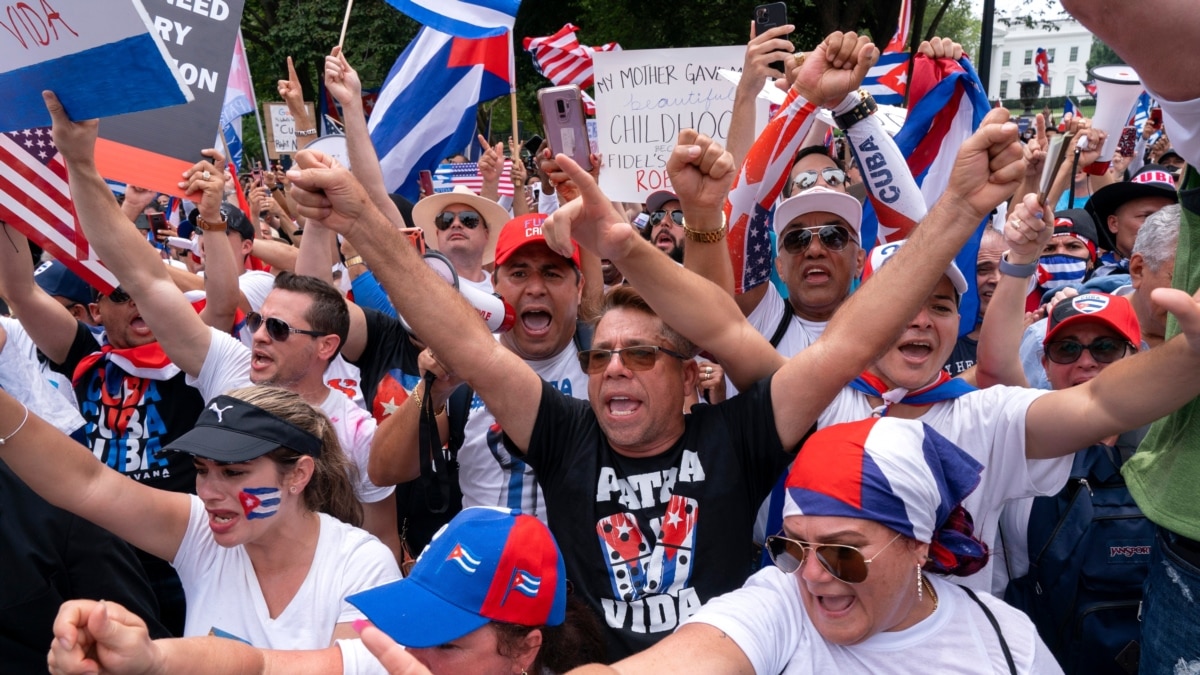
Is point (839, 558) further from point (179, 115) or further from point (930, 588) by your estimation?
point (179, 115)

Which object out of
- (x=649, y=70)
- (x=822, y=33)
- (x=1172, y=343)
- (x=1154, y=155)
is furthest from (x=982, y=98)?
(x=822, y=33)

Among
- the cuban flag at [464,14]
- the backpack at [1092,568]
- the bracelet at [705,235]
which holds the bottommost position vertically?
the backpack at [1092,568]

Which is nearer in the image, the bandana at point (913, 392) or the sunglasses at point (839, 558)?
the sunglasses at point (839, 558)

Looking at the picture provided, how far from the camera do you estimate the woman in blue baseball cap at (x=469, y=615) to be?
214cm

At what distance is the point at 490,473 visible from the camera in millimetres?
3186

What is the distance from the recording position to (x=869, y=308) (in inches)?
97.0

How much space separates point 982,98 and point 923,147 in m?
0.32

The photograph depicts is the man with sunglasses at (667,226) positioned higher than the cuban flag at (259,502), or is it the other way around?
the man with sunglasses at (667,226)

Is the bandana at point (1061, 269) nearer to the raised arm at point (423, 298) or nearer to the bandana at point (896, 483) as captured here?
the bandana at point (896, 483)

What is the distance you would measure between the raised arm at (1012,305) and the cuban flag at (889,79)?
4.30m

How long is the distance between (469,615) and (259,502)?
827 mm

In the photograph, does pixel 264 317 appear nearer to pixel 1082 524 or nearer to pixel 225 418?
pixel 225 418

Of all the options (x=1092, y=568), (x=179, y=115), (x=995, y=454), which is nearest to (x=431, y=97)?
(x=179, y=115)

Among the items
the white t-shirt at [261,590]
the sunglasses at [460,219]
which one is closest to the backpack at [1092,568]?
the white t-shirt at [261,590]
